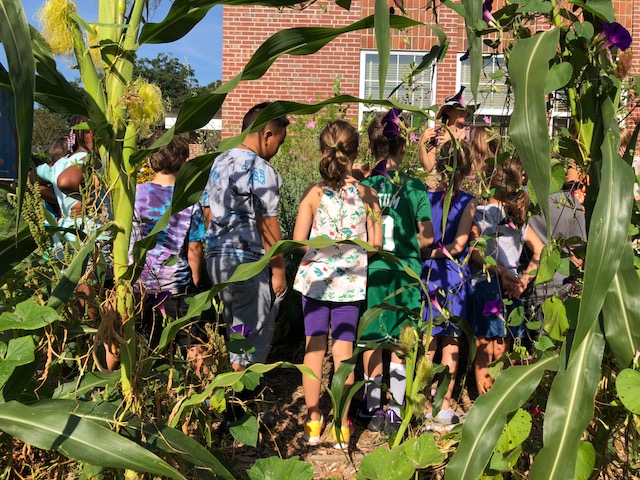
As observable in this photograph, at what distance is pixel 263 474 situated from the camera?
1969mm

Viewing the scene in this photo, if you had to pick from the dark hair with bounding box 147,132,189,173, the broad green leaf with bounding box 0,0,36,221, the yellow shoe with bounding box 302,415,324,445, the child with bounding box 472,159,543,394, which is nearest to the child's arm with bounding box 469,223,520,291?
the child with bounding box 472,159,543,394

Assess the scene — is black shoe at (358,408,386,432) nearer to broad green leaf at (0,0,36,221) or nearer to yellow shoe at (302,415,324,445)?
yellow shoe at (302,415,324,445)

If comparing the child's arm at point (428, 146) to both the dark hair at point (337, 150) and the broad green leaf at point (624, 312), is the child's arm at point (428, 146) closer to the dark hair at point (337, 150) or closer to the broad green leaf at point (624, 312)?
the dark hair at point (337, 150)

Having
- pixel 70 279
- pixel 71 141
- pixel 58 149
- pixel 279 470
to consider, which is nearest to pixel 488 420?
pixel 279 470

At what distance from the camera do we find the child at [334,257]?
3367 millimetres

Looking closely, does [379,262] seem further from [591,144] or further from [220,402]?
[591,144]

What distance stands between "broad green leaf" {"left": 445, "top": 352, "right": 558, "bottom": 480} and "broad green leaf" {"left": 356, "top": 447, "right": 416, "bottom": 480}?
32cm

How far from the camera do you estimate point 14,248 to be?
1.77m

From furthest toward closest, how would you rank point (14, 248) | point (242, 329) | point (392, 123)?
point (242, 329), point (392, 123), point (14, 248)

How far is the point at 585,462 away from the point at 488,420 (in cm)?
35

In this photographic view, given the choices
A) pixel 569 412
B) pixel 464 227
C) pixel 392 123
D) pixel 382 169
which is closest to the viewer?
pixel 569 412

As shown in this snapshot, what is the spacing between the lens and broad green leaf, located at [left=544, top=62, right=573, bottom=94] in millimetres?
1550

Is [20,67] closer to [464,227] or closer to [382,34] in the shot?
[382,34]

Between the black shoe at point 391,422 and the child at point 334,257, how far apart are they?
204mm
